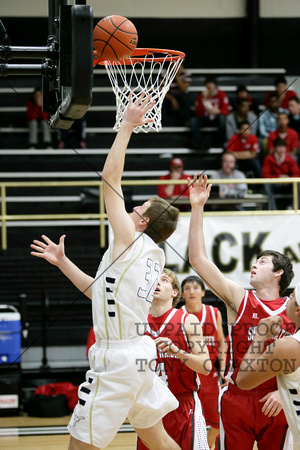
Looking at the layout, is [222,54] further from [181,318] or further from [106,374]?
[106,374]

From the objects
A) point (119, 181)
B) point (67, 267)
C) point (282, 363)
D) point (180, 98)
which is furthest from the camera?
point (180, 98)

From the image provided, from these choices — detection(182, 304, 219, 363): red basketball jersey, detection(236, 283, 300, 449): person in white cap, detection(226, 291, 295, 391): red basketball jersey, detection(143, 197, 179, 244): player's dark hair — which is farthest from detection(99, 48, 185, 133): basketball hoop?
detection(182, 304, 219, 363): red basketball jersey

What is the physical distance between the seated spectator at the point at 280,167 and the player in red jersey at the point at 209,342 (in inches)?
159

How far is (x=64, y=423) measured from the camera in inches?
308

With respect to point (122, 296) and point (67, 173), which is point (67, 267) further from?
point (67, 173)

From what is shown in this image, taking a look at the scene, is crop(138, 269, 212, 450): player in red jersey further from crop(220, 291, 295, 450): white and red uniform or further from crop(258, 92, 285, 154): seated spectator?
crop(258, 92, 285, 154): seated spectator

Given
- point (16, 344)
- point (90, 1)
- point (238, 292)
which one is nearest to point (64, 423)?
point (16, 344)

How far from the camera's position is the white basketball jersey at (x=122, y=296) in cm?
380

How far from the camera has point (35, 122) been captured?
12109 mm

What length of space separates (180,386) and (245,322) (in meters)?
0.72

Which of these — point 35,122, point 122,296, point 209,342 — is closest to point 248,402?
point 122,296

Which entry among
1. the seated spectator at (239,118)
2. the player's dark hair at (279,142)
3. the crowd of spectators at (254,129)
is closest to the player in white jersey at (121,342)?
the crowd of spectators at (254,129)

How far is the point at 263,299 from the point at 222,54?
10.1 m

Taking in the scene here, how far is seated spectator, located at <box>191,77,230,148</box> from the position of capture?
40.6 feet
